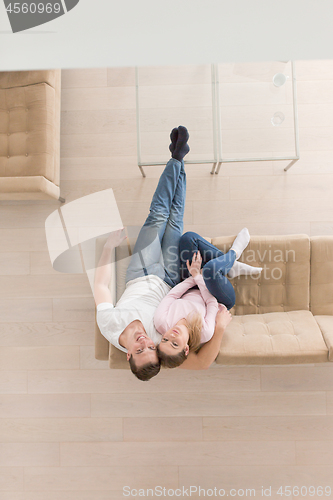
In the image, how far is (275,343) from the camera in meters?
1.66

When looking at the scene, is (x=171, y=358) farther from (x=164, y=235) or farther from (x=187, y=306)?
(x=164, y=235)

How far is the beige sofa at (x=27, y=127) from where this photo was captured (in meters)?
1.91

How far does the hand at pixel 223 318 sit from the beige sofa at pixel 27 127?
120 centimetres

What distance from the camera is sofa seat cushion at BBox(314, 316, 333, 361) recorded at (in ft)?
5.33

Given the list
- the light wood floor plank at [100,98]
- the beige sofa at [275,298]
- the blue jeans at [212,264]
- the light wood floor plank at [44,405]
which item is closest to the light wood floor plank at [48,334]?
the light wood floor plank at [44,405]

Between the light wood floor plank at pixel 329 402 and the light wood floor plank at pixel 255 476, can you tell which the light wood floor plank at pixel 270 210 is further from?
the light wood floor plank at pixel 255 476

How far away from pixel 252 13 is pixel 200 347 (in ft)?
5.26

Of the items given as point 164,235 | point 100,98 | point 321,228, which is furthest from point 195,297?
point 100,98

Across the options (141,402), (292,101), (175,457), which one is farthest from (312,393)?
(292,101)

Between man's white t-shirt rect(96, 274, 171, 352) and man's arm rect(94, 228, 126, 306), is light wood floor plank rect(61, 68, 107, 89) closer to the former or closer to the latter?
man's arm rect(94, 228, 126, 306)

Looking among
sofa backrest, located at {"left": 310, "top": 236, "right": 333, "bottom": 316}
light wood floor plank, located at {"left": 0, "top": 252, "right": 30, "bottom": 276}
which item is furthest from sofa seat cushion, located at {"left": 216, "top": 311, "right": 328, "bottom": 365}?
light wood floor plank, located at {"left": 0, "top": 252, "right": 30, "bottom": 276}

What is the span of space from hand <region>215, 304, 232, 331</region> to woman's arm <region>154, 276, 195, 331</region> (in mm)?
215

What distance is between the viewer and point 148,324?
1.64m

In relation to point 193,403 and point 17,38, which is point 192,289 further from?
point 17,38
